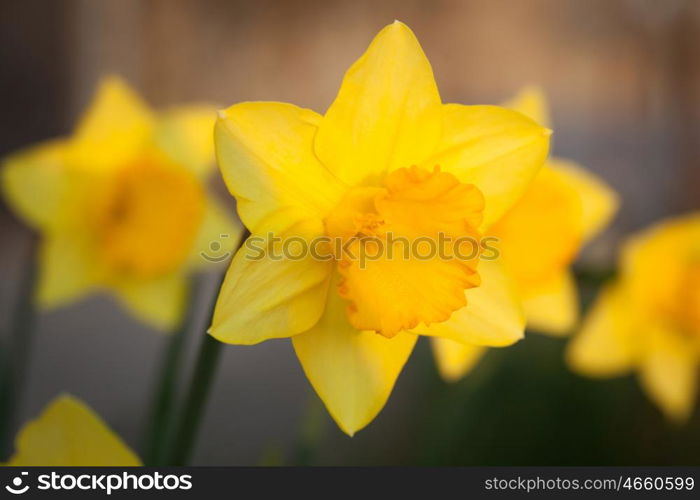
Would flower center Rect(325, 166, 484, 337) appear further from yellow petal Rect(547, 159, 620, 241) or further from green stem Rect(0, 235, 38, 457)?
yellow petal Rect(547, 159, 620, 241)

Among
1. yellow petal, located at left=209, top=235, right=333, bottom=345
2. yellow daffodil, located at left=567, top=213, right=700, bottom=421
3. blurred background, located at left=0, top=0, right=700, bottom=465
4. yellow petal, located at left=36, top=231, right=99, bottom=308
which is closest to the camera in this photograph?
yellow petal, located at left=209, top=235, right=333, bottom=345

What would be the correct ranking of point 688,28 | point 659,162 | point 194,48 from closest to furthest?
1. point 194,48
2. point 688,28
3. point 659,162

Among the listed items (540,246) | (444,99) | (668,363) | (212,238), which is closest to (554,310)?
(540,246)

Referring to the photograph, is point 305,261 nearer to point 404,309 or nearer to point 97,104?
point 404,309

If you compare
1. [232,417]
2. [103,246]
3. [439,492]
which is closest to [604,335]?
[439,492]

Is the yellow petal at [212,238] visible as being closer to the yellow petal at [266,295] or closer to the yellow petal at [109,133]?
the yellow petal at [109,133]

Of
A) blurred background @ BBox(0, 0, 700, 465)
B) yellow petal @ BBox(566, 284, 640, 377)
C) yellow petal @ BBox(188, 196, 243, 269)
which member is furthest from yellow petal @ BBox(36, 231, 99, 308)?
yellow petal @ BBox(566, 284, 640, 377)

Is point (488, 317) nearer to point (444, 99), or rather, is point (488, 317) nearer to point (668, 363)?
point (668, 363)
